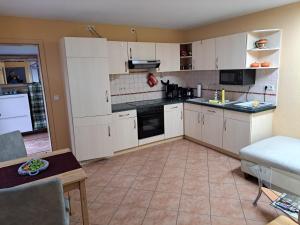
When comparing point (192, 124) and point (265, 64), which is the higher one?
point (265, 64)

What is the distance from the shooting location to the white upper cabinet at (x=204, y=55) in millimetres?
3959

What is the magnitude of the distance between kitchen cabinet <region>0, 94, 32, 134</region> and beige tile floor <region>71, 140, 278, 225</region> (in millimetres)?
3137

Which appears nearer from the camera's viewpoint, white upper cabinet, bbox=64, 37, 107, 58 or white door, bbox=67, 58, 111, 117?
white upper cabinet, bbox=64, 37, 107, 58

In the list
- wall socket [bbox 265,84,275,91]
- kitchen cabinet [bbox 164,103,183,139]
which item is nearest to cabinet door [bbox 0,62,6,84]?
kitchen cabinet [bbox 164,103,183,139]

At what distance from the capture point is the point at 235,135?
11.4 feet

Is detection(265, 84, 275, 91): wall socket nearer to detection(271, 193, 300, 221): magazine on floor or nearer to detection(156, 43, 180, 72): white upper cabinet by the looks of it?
detection(156, 43, 180, 72): white upper cabinet

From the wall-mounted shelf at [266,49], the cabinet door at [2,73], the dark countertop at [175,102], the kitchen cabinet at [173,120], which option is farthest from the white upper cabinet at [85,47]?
the cabinet door at [2,73]

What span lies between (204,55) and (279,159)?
7.82 feet

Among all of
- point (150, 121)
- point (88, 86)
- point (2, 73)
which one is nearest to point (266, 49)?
point (150, 121)

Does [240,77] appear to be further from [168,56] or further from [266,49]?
[168,56]

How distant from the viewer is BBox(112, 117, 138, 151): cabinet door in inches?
150

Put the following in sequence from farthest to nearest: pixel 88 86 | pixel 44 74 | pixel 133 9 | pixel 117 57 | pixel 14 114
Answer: pixel 14 114, pixel 117 57, pixel 44 74, pixel 88 86, pixel 133 9

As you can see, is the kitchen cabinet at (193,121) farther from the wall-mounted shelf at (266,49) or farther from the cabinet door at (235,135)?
the wall-mounted shelf at (266,49)

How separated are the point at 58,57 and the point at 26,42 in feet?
1.62
